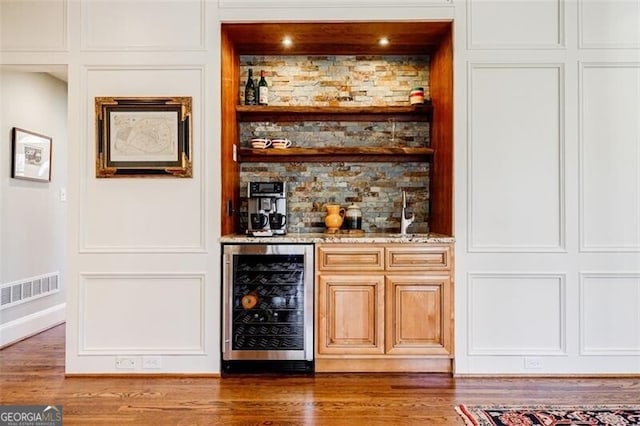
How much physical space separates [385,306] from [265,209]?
1194 mm

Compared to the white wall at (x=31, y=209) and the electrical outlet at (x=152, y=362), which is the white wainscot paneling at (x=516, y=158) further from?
the white wall at (x=31, y=209)

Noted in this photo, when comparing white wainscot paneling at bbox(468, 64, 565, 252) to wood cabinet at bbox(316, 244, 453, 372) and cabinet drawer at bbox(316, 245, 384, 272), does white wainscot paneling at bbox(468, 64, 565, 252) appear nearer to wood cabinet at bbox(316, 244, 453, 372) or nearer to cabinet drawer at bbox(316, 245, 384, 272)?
wood cabinet at bbox(316, 244, 453, 372)

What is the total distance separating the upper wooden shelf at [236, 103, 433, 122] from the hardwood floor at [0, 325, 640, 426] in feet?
6.79

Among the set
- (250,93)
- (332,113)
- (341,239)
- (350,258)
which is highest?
(250,93)

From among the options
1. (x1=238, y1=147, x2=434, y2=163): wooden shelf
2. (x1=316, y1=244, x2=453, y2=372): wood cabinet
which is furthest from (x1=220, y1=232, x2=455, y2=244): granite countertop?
(x1=238, y1=147, x2=434, y2=163): wooden shelf

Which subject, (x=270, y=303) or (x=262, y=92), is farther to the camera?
(x=262, y=92)

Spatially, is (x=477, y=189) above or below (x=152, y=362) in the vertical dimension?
above

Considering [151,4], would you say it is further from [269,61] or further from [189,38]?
[269,61]

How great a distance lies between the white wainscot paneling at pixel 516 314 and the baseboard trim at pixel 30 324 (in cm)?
367

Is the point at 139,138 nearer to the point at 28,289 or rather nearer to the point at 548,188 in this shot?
the point at 28,289

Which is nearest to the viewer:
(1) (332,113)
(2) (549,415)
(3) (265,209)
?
(2) (549,415)

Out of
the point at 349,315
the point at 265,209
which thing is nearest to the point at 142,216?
the point at 265,209

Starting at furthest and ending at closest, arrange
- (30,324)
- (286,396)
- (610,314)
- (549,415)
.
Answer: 1. (30,324)
2. (610,314)
3. (286,396)
4. (549,415)

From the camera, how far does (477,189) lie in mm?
3033
